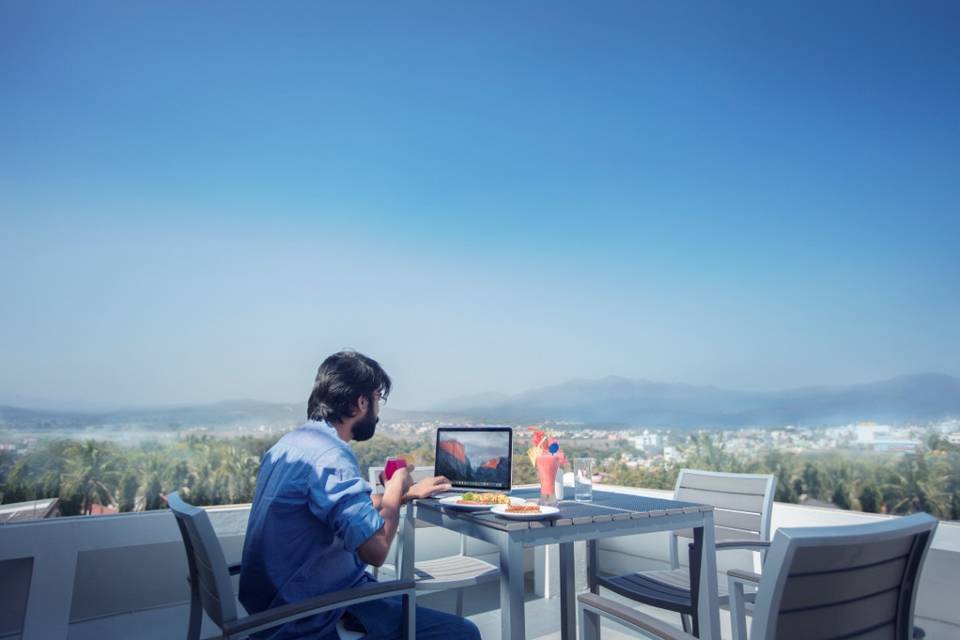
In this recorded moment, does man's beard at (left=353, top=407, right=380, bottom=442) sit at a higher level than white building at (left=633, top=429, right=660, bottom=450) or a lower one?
higher

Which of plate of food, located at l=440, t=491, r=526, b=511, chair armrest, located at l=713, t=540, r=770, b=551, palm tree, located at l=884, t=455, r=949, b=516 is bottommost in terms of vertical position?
palm tree, located at l=884, t=455, r=949, b=516

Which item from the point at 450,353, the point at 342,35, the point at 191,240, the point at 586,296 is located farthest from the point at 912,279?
the point at 191,240

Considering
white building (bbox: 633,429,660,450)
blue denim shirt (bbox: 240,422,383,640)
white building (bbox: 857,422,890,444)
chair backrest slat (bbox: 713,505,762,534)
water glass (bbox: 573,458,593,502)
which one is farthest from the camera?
white building (bbox: 633,429,660,450)

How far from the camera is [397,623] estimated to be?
1.55 metres

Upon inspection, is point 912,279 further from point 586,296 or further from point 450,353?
point 450,353

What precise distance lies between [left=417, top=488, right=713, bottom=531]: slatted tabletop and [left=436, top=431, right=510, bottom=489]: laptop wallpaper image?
0.26 meters

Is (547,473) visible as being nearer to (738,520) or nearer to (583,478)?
(583,478)

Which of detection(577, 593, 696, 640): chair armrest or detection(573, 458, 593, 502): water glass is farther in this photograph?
detection(573, 458, 593, 502): water glass

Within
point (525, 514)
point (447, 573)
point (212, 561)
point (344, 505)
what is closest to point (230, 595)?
point (212, 561)

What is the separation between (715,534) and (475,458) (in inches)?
45.4

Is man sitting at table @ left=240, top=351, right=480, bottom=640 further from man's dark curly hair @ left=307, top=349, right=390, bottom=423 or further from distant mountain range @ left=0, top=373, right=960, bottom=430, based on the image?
distant mountain range @ left=0, top=373, right=960, bottom=430

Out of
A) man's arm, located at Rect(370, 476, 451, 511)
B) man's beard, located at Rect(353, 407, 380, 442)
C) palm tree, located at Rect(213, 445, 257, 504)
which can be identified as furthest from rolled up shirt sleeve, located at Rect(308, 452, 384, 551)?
palm tree, located at Rect(213, 445, 257, 504)

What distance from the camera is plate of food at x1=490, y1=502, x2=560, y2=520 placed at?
5.91ft

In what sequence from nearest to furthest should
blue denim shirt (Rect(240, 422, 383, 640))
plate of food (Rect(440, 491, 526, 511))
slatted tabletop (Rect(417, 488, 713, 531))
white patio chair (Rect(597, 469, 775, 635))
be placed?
1. blue denim shirt (Rect(240, 422, 383, 640))
2. slatted tabletop (Rect(417, 488, 713, 531))
3. plate of food (Rect(440, 491, 526, 511))
4. white patio chair (Rect(597, 469, 775, 635))
